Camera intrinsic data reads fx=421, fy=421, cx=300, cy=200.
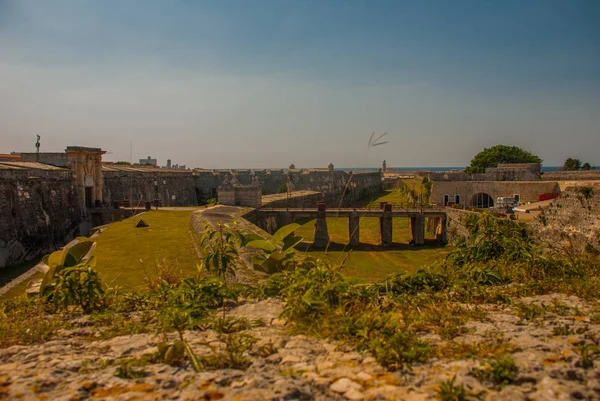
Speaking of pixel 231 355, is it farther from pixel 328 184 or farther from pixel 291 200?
pixel 328 184

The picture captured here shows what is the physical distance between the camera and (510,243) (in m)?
5.44

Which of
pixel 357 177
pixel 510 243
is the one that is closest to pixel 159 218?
pixel 510 243

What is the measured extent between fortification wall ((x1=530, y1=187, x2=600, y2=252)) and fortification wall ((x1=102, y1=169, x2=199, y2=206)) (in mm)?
23886

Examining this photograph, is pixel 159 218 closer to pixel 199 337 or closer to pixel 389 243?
pixel 389 243

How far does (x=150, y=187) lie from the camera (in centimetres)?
3161

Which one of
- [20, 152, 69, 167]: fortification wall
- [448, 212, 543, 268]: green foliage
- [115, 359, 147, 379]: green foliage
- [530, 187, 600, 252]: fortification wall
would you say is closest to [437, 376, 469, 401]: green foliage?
[115, 359, 147, 379]: green foliage

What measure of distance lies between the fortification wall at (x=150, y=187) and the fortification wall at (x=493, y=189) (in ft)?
68.5

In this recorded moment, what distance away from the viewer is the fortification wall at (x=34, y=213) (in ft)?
55.0

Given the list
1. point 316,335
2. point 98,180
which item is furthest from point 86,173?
point 316,335

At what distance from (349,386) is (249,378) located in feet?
2.03

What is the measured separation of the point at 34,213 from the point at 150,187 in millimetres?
12907

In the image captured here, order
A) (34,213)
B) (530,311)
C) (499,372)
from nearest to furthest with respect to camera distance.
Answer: (499,372)
(530,311)
(34,213)

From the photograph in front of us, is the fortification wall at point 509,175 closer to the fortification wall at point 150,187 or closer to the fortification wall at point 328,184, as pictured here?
the fortification wall at point 328,184

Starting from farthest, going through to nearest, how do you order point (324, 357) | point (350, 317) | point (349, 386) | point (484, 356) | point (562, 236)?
point (562, 236)
point (350, 317)
point (324, 357)
point (484, 356)
point (349, 386)
